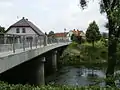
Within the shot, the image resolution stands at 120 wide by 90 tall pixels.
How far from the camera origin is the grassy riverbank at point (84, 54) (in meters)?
73.3

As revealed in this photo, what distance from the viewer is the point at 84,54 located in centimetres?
8069

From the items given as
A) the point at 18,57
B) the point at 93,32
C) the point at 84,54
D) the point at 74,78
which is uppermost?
the point at 93,32

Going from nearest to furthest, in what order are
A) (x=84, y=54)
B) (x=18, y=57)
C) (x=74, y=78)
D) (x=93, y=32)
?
(x=18, y=57)
(x=74, y=78)
(x=84, y=54)
(x=93, y=32)

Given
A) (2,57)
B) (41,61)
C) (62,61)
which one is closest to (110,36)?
(2,57)

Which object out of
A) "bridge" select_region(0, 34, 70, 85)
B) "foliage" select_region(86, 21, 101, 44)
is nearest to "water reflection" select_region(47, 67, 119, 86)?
"bridge" select_region(0, 34, 70, 85)

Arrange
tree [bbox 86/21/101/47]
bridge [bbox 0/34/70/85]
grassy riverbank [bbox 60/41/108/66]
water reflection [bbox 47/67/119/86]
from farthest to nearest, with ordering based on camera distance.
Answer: tree [bbox 86/21/101/47], grassy riverbank [bbox 60/41/108/66], water reflection [bbox 47/67/119/86], bridge [bbox 0/34/70/85]

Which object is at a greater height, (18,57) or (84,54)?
(18,57)

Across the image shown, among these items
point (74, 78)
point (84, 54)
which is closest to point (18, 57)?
point (74, 78)

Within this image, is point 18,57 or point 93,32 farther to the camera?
point 93,32

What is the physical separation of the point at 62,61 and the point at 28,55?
54.8m

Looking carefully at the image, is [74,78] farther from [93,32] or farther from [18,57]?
[93,32]

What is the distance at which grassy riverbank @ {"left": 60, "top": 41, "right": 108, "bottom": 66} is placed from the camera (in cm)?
7331

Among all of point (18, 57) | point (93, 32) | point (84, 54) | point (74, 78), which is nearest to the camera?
point (18, 57)

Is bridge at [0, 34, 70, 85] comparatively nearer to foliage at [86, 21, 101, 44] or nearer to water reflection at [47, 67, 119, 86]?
water reflection at [47, 67, 119, 86]
